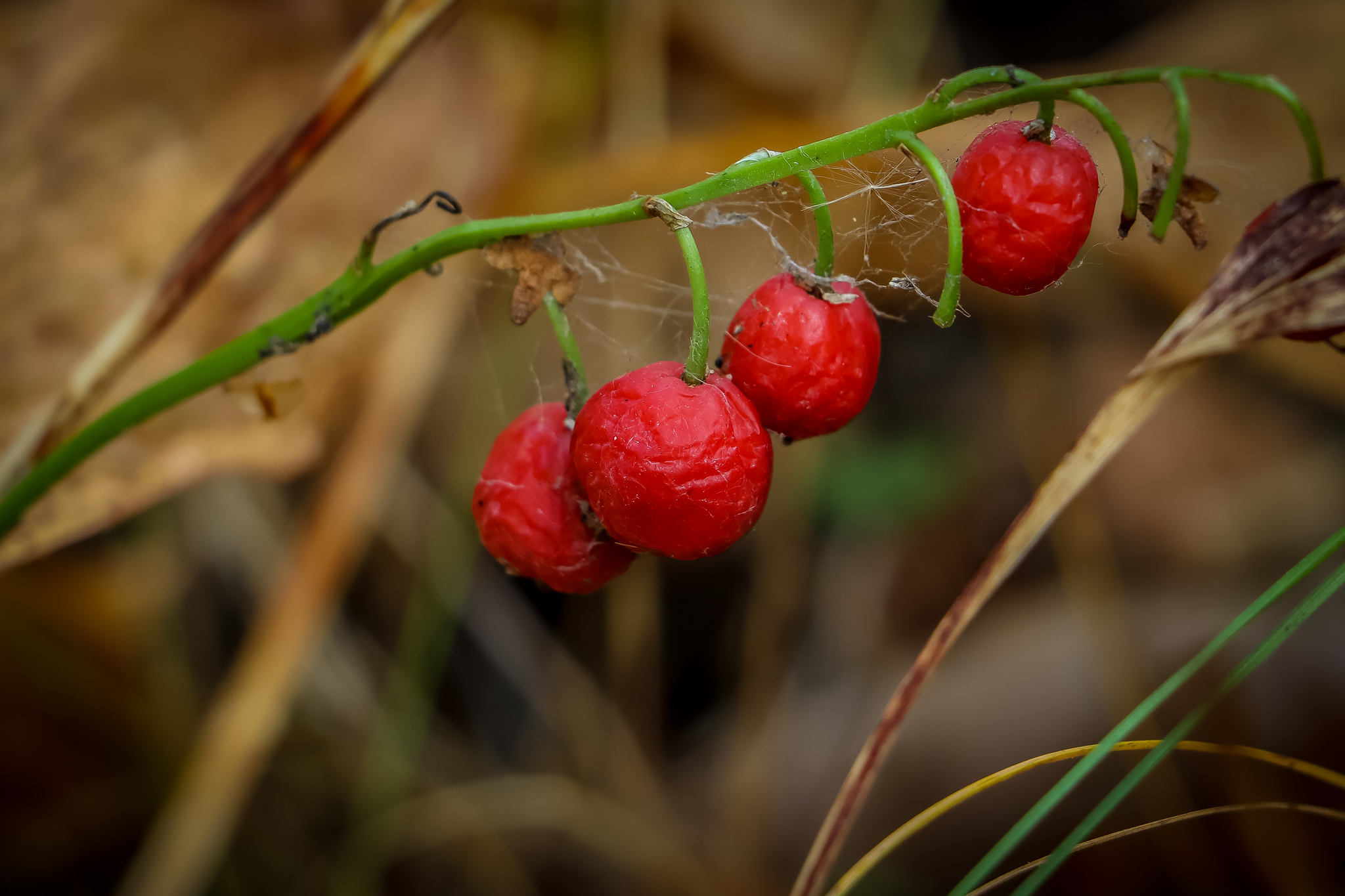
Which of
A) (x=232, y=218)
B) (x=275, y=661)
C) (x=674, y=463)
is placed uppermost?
(x=232, y=218)

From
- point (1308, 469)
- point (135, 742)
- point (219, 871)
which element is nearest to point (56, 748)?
point (135, 742)

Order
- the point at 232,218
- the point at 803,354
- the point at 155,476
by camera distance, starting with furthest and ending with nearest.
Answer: the point at 155,476, the point at 232,218, the point at 803,354

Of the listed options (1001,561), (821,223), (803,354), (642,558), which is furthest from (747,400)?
(642,558)

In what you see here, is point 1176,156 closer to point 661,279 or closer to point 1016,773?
point 1016,773

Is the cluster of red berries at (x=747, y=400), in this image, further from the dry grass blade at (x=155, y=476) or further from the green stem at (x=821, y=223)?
the dry grass blade at (x=155, y=476)

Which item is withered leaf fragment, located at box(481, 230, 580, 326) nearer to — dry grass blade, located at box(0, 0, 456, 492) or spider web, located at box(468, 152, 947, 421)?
dry grass blade, located at box(0, 0, 456, 492)

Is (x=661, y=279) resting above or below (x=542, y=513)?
above

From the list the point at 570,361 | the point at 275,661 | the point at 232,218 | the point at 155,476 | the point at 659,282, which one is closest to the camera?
the point at 570,361

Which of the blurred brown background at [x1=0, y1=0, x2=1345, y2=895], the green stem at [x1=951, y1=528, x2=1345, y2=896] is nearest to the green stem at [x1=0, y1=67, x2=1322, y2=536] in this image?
the green stem at [x1=951, y1=528, x2=1345, y2=896]

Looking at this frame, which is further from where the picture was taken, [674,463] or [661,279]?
[661,279]
